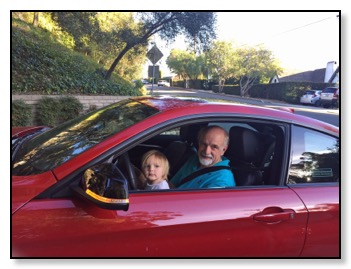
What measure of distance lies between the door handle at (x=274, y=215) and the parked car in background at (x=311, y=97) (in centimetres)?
1919

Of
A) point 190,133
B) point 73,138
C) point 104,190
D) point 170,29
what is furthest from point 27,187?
point 170,29

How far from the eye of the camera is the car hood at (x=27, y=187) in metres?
1.48

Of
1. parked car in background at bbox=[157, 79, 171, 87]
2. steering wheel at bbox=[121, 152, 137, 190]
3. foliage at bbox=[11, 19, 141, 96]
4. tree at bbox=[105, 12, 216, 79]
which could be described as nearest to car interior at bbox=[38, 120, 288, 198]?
steering wheel at bbox=[121, 152, 137, 190]

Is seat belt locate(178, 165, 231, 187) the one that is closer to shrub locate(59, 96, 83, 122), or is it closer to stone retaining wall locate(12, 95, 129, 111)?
stone retaining wall locate(12, 95, 129, 111)

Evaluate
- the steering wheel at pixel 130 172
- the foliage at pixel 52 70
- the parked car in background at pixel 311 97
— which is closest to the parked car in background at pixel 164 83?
the foliage at pixel 52 70

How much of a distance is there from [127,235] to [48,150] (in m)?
0.75

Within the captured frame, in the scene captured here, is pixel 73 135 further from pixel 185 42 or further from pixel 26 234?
pixel 185 42

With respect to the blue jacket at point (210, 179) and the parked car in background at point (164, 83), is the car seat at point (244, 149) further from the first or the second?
the parked car in background at point (164, 83)

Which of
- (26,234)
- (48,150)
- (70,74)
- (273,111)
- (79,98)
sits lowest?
(26,234)

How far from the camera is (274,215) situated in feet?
5.62

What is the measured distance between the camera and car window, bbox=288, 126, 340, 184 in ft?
6.55

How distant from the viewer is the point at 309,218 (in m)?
1.77

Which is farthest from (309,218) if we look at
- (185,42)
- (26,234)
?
(185,42)

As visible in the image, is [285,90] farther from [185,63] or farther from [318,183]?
[318,183]
